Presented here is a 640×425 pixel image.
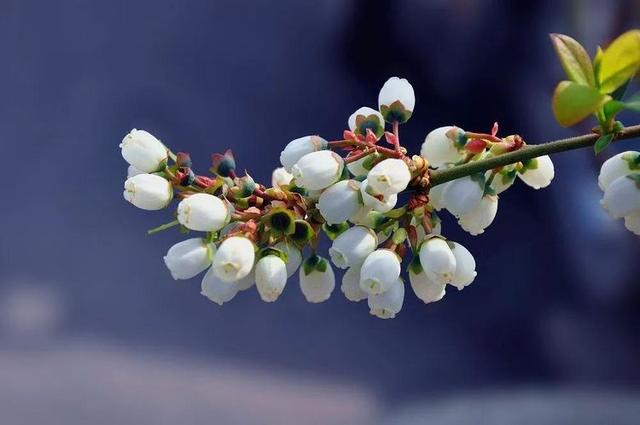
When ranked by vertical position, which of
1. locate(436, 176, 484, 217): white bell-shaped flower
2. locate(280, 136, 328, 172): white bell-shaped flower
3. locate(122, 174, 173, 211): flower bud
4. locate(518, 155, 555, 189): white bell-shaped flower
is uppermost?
locate(518, 155, 555, 189): white bell-shaped flower

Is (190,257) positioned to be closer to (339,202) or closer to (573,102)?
(339,202)

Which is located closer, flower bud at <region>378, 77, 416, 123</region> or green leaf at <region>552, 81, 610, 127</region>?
green leaf at <region>552, 81, 610, 127</region>

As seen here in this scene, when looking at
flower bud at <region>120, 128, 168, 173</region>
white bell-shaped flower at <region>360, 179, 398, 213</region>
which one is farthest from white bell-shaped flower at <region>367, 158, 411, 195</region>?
flower bud at <region>120, 128, 168, 173</region>

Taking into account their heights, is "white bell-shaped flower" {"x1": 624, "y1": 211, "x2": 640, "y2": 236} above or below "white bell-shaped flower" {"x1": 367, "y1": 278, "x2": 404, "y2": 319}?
above

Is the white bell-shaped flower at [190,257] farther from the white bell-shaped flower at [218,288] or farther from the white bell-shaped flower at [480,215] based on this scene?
the white bell-shaped flower at [480,215]

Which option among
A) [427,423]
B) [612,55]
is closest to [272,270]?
[612,55]

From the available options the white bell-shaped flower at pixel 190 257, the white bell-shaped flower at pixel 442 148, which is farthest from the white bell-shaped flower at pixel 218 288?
the white bell-shaped flower at pixel 442 148

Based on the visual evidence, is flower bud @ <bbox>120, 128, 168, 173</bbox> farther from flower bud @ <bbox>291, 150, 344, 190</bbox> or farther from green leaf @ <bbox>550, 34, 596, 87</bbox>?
green leaf @ <bbox>550, 34, 596, 87</bbox>
